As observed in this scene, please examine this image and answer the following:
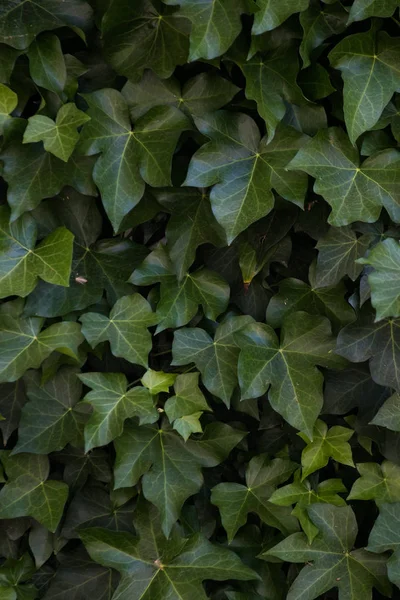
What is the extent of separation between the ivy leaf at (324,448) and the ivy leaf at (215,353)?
192 mm

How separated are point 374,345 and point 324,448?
0.25m

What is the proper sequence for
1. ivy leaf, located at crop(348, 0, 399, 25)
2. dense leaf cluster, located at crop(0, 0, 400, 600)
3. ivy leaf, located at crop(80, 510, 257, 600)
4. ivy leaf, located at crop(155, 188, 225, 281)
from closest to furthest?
ivy leaf, located at crop(348, 0, 399, 25)
dense leaf cluster, located at crop(0, 0, 400, 600)
ivy leaf, located at crop(155, 188, 225, 281)
ivy leaf, located at crop(80, 510, 257, 600)

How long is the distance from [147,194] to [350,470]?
0.75 m

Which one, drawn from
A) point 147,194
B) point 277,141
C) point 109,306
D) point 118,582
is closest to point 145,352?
point 109,306

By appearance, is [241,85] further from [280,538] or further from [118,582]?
[118,582]

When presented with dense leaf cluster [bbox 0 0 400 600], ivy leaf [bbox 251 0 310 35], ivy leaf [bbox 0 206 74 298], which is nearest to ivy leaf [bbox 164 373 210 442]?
dense leaf cluster [bbox 0 0 400 600]

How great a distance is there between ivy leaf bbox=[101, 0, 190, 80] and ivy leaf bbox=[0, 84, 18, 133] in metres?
0.18

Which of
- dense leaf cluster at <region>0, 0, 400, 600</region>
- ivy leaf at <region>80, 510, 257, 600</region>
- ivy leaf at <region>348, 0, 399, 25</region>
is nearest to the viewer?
ivy leaf at <region>348, 0, 399, 25</region>

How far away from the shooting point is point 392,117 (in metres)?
1.18

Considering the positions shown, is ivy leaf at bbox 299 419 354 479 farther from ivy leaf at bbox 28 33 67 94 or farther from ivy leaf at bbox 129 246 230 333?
ivy leaf at bbox 28 33 67 94

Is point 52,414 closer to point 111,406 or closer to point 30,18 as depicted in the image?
point 111,406

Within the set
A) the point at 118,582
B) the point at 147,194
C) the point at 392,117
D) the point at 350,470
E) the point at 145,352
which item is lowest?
the point at 118,582

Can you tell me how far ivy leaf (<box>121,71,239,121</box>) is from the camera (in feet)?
3.93

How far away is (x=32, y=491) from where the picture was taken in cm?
143
